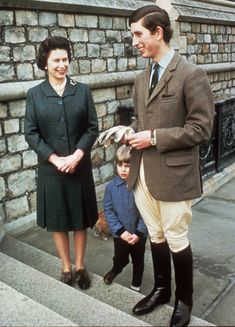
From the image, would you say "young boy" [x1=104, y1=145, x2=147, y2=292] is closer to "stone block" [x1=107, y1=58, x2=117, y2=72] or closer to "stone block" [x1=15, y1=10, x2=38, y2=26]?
"stone block" [x1=15, y1=10, x2=38, y2=26]

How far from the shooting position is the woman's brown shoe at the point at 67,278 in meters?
2.86

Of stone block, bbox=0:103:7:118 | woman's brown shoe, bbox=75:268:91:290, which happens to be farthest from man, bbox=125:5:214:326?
stone block, bbox=0:103:7:118

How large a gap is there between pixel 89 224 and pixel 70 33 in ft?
9.24

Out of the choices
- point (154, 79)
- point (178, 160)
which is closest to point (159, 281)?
point (178, 160)

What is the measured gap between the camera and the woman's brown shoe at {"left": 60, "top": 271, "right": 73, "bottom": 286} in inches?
112

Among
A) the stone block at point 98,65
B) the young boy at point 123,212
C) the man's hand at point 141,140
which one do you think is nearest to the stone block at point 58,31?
the stone block at point 98,65

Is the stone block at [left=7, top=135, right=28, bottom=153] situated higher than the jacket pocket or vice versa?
the jacket pocket

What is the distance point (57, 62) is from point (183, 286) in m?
1.56

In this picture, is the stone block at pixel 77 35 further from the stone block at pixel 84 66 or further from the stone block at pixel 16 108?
the stone block at pixel 16 108

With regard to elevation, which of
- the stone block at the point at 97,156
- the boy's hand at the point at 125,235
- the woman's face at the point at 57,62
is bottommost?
the boy's hand at the point at 125,235

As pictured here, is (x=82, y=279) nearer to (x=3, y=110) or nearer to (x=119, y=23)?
(x=3, y=110)

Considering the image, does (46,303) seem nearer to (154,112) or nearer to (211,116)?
(154,112)

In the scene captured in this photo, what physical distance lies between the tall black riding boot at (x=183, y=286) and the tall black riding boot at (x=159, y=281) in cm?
15

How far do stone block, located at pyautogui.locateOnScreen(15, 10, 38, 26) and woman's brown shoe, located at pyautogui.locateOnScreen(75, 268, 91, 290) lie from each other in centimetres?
261
